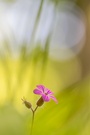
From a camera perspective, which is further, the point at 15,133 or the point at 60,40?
the point at 60,40

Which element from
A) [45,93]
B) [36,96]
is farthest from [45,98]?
[36,96]

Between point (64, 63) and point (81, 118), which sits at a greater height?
point (81, 118)

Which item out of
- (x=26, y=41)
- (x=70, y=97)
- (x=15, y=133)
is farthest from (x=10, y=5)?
(x=15, y=133)

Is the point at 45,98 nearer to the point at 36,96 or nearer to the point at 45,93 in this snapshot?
the point at 45,93

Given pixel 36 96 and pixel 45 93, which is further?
pixel 36 96

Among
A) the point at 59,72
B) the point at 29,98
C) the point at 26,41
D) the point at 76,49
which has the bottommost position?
the point at 59,72

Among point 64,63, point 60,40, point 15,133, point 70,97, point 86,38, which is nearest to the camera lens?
point 15,133

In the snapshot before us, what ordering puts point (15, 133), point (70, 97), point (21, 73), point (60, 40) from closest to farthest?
1. point (15, 133)
2. point (70, 97)
3. point (21, 73)
4. point (60, 40)

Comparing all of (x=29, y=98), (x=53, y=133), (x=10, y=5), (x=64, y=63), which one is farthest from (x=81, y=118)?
(x=64, y=63)

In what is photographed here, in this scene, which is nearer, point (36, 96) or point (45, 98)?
point (45, 98)

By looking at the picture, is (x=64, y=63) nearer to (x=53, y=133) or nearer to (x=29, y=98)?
(x=29, y=98)
